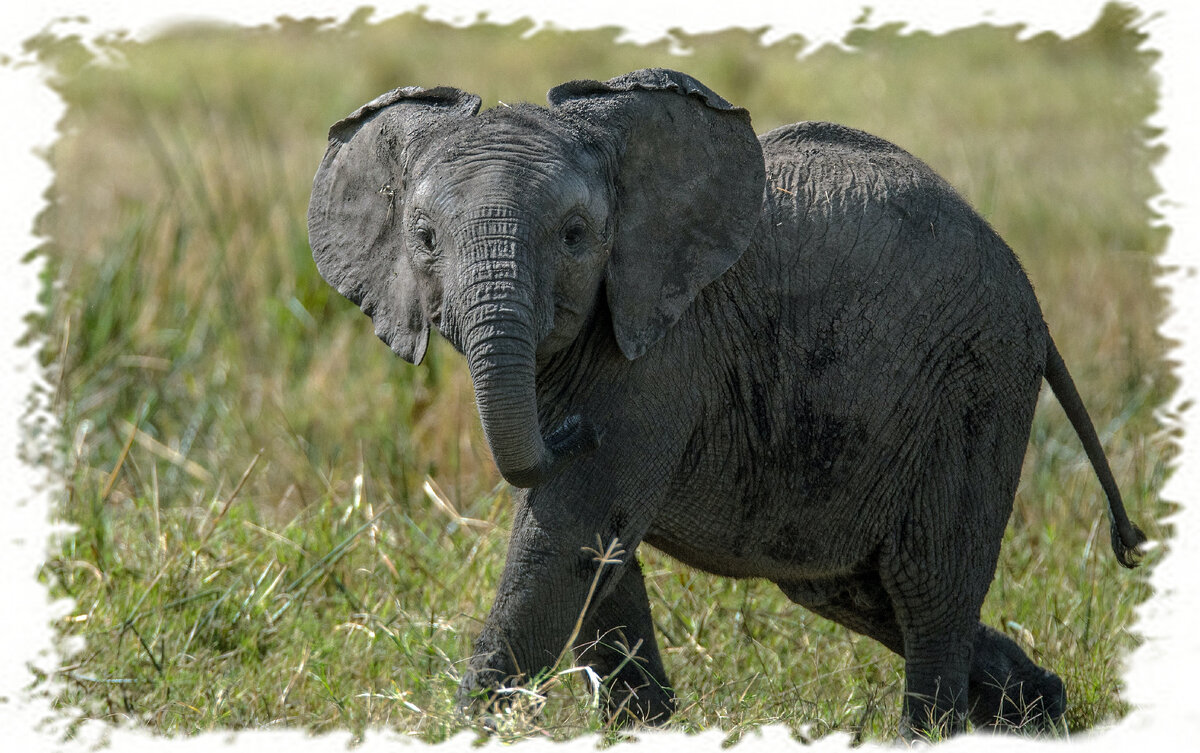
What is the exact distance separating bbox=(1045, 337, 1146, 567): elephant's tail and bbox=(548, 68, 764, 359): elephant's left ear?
1.18 meters

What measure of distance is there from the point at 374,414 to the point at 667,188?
331 cm

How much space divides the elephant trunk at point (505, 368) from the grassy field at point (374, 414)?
2.38 feet

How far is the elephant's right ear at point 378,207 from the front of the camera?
357cm

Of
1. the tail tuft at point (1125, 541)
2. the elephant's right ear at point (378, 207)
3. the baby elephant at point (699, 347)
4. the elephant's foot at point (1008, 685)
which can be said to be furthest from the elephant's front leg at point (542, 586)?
the tail tuft at point (1125, 541)

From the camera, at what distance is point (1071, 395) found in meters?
4.36

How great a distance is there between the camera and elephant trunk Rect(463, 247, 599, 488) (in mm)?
3137

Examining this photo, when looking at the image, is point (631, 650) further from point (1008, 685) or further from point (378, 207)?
point (378, 207)

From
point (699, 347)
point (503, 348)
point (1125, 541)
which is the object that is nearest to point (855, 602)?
point (1125, 541)

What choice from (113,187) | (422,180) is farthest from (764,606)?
(113,187)

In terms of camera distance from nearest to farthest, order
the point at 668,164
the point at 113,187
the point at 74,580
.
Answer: the point at 668,164
the point at 74,580
the point at 113,187

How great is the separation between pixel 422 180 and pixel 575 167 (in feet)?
1.16

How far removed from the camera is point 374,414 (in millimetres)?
6707

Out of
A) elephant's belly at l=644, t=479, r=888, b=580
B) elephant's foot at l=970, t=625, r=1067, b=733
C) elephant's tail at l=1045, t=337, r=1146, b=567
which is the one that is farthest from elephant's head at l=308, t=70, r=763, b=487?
elephant's foot at l=970, t=625, r=1067, b=733

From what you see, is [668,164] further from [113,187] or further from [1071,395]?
[113,187]
